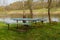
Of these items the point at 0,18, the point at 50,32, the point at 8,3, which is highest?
the point at 8,3

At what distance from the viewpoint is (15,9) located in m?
6.18

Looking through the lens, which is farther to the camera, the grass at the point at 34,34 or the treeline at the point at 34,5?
the treeline at the point at 34,5

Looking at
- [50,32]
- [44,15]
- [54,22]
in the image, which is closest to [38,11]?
[44,15]

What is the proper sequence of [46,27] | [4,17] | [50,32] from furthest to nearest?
[4,17] → [46,27] → [50,32]

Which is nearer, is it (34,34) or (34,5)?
(34,34)

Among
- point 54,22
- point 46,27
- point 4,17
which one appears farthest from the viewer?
point 4,17

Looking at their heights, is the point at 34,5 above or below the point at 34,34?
above

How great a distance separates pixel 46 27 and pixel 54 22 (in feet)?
2.10

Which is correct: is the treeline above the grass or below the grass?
above

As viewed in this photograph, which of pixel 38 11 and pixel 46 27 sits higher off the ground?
pixel 38 11

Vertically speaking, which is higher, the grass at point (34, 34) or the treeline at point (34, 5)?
the treeline at point (34, 5)

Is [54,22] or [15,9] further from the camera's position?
[15,9]

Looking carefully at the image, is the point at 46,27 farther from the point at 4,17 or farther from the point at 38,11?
the point at 4,17

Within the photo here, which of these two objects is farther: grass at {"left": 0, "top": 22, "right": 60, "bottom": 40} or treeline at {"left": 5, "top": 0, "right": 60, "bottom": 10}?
treeline at {"left": 5, "top": 0, "right": 60, "bottom": 10}
